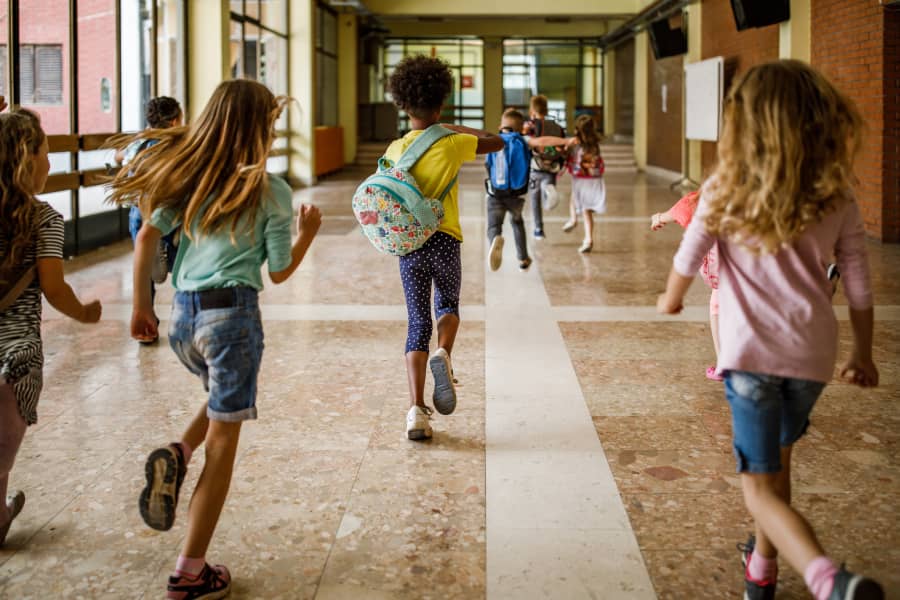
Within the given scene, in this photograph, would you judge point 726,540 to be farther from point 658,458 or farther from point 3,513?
point 3,513

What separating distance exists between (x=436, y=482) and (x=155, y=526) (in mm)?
1198

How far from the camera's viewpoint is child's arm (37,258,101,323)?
8.93ft

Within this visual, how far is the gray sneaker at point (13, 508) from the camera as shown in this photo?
2.92 m

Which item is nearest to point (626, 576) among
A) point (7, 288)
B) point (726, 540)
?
point (726, 540)

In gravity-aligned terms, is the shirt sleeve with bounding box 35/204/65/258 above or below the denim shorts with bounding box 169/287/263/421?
above

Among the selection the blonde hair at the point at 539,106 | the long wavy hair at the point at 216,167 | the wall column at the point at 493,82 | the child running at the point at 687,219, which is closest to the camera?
the long wavy hair at the point at 216,167

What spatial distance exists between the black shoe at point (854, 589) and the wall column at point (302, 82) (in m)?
18.3

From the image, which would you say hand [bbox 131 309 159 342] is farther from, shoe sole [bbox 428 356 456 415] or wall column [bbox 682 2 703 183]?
wall column [bbox 682 2 703 183]

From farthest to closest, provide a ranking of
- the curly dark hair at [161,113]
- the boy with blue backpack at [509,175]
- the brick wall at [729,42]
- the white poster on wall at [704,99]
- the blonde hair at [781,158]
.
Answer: the white poster on wall at [704,99]
the brick wall at [729,42]
the boy with blue backpack at [509,175]
the curly dark hair at [161,113]
the blonde hair at [781,158]

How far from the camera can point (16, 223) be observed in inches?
106

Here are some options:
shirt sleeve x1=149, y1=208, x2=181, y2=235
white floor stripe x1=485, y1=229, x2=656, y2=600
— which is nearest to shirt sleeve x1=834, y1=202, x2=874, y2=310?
white floor stripe x1=485, y1=229, x2=656, y2=600

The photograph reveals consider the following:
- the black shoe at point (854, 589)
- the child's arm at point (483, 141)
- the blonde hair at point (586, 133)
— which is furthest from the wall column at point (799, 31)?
the black shoe at point (854, 589)

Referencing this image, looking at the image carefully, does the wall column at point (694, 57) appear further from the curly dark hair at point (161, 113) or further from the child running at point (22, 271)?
the child running at point (22, 271)

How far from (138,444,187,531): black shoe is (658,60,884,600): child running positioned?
1325mm
